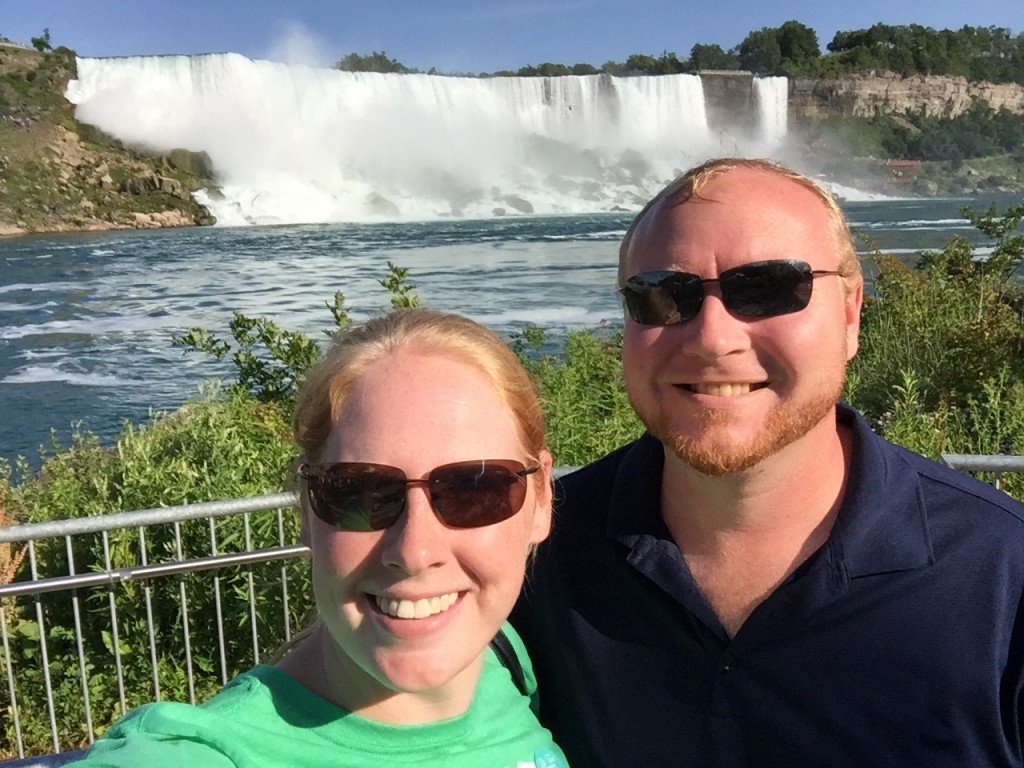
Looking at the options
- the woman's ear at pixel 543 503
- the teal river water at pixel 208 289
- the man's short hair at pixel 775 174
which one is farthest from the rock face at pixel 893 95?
the woman's ear at pixel 543 503

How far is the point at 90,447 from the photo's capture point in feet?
20.5

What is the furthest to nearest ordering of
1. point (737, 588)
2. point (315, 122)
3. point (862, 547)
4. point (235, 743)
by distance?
point (315, 122) < point (737, 588) < point (862, 547) < point (235, 743)

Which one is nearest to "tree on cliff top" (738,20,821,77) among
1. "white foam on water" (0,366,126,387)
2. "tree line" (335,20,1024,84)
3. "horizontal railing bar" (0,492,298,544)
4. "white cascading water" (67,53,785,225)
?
"tree line" (335,20,1024,84)

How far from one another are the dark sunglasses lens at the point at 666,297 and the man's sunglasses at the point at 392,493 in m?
0.50

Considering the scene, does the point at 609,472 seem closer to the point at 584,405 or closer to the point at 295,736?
the point at 295,736

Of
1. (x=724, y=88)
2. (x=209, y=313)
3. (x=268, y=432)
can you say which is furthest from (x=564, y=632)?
(x=724, y=88)

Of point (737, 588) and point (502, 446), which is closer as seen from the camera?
point (502, 446)

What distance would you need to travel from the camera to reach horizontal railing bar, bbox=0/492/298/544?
9.60 feet

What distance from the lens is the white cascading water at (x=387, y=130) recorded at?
53938 mm

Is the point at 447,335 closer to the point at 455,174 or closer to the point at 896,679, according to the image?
the point at 896,679

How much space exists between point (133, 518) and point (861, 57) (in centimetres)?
10631

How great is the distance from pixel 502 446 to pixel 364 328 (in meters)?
0.30

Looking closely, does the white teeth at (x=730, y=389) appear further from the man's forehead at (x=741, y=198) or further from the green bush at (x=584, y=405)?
the green bush at (x=584, y=405)

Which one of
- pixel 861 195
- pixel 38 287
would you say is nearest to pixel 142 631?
pixel 38 287
